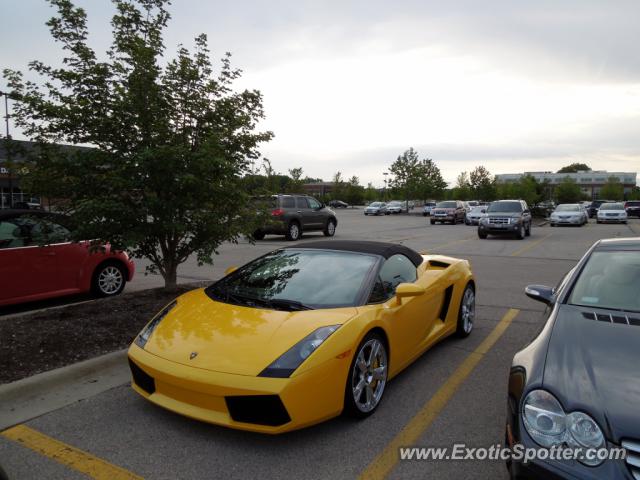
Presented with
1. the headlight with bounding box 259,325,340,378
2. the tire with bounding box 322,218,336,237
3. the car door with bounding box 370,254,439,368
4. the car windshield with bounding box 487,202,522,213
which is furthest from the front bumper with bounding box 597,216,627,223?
the headlight with bounding box 259,325,340,378

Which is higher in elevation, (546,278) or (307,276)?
(307,276)

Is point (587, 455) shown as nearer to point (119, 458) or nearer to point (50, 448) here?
point (119, 458)

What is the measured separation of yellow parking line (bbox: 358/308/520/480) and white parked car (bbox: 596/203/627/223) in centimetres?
3289

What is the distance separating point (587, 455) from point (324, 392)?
153 cm

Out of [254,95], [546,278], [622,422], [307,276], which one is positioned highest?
[254,95]

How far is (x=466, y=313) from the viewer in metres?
5.49

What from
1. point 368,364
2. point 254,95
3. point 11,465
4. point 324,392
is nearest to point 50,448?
point 11,465

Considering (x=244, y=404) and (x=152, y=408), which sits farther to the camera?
(x=152, y=408)

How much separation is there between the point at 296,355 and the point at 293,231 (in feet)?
52.5

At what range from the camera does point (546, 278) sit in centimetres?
981

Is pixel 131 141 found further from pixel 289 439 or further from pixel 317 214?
pixel 317 214

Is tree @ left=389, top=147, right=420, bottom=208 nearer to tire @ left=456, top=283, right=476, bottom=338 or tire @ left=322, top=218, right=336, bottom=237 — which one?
tire @ left=322, top=218, right=336, bottom=237

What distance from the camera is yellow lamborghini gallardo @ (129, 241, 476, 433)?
9.55 feet

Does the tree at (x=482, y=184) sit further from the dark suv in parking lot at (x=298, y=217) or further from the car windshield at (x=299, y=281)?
the car windshield at (x=299, y=281)
